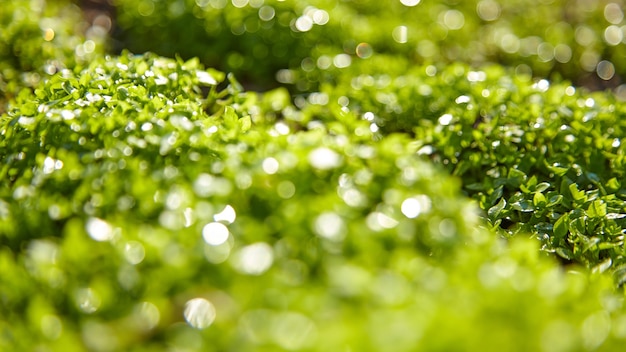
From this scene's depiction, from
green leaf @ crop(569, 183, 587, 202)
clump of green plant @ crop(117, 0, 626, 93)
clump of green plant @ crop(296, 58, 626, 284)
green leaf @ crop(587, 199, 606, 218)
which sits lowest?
clump of green plant @ crop(117, 0, 626, 93)

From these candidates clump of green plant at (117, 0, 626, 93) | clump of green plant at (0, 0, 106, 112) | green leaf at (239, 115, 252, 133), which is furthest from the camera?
clump of green plant at (117, 0, 626, 93)

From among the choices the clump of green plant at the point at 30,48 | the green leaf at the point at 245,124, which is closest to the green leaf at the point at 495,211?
the green leaf at the point at 245,124

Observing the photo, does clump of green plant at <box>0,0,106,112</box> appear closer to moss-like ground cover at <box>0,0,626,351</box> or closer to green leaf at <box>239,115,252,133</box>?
moss-like ground cover at <box>0,0,626,351</box>

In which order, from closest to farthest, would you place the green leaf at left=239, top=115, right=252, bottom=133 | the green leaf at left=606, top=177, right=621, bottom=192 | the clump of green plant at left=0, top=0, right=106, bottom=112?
the green leaf at left=239, top=115, right=252, bottom=133 → the green leaf at left=606, top=177, right=621, bottom=192 → the clump of green plant at left=0, top=0, right=106, bottom=112

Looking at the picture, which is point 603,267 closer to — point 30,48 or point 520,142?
point 520,142

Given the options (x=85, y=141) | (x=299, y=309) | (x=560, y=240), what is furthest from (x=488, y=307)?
(x=85, y=141)

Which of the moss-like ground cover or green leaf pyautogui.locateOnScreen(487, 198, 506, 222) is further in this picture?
green leaf pyautogui.locateOnScreen(487, 198, 506, 222)

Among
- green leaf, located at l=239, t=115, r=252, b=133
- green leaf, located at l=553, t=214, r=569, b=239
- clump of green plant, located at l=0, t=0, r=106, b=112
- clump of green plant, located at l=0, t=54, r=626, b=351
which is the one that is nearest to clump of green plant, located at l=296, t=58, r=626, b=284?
green leaf, located at l=553, t=214, r=569, b=239

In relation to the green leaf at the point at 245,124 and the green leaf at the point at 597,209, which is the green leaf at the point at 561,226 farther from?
the green leaf at the point at 245,124
